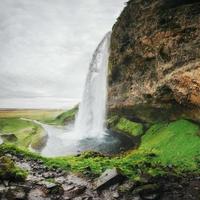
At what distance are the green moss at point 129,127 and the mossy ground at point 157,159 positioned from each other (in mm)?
8772

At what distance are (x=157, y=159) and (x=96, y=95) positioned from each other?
36486mm

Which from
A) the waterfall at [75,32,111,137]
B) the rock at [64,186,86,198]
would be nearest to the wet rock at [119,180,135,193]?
the rock at [64,186,86,198]

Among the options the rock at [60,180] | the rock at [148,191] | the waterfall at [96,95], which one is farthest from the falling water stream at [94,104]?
the rock at [148,191]

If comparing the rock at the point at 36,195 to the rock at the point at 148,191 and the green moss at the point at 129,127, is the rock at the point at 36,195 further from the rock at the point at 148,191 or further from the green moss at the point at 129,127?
the green moss at the point at 129,127

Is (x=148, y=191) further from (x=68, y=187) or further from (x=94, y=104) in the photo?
(x=94, y=104)

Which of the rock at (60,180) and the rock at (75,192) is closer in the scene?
the rock at (75,192)

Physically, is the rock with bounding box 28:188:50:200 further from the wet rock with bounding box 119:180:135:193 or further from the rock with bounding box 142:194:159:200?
the rock with bounding box 142:194:159:200

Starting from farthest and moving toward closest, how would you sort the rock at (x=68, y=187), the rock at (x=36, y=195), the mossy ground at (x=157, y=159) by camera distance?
the mossy ground at (x=157, y=159) → the rock at (x=68, y=187) → the rock at (x=36, y=195)

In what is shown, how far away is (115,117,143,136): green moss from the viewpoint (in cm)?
3520

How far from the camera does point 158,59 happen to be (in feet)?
103

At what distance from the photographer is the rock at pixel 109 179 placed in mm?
14295

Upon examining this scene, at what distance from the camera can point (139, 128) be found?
35.7m

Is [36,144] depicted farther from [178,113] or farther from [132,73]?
[178,113]

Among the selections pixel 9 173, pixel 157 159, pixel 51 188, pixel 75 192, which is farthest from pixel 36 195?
pixel 157 159
